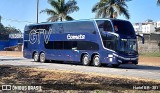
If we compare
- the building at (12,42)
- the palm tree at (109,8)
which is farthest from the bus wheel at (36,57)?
the building at (12,42)

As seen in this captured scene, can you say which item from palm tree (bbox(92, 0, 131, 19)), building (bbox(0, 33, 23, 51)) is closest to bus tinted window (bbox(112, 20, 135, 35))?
palm tree (bbox(92, 0, 131, 19))

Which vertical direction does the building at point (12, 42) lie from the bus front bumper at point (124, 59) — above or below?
above

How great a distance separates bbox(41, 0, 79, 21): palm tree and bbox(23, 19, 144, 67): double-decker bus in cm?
2564

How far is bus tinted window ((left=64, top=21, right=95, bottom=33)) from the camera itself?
3072cm

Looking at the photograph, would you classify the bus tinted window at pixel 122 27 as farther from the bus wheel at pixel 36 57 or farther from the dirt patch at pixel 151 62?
the bus wheel at pixel 36 57

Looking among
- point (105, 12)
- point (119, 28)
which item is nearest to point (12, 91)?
point (119, 28)

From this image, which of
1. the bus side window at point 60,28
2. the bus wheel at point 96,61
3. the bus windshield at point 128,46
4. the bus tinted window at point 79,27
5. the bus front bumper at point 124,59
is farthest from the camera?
the bus side window at point 60,28

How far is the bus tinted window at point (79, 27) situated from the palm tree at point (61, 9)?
29.7 metres

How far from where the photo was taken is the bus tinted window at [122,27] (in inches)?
1146

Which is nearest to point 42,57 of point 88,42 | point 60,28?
point 60,28

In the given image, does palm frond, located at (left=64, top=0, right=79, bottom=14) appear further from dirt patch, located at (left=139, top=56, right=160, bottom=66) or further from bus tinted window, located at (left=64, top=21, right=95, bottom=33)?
bus tinted window, located at (left=64, top=21, right=95, bottom=33)

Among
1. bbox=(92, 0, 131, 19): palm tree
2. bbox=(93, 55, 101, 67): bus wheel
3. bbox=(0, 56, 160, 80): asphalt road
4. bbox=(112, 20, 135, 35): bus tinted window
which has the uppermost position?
bbox=(92, 0, 131, 19): palm tree

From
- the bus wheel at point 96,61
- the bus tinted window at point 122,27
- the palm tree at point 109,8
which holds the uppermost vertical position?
the palm tree at point 109,8

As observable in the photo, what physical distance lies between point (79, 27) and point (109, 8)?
2695 cm
